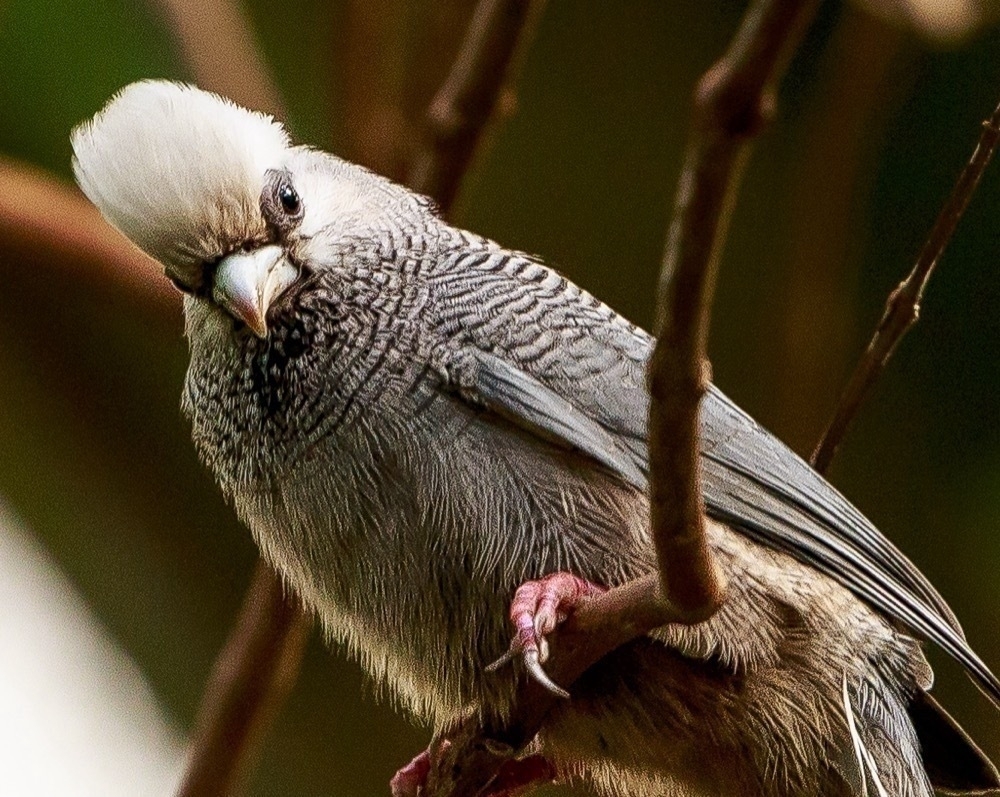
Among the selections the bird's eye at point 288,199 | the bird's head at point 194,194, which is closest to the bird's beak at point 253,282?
the bird's head at point 194,194

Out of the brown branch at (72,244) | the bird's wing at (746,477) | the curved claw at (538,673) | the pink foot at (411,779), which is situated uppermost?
the bird's wing at (746,477)

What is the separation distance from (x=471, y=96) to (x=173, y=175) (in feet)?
3.52

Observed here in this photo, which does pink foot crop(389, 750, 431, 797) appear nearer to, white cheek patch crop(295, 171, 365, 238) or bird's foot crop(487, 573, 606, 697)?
bird's foot crop(487, 573, 606, 697)

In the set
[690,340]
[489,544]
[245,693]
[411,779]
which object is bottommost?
[245,693]

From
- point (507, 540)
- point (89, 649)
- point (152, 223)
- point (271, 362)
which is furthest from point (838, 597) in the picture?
point (89, 649)

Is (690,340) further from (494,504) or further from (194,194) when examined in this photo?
(194,194)

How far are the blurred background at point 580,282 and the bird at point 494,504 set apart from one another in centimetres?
192

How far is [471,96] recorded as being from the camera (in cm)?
377

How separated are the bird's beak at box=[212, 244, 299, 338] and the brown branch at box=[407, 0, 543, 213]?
86cm

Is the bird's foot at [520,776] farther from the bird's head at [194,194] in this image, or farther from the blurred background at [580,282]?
the blurred background at [580,282]

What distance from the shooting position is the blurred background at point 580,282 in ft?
17.2

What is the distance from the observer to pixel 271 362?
3.03m

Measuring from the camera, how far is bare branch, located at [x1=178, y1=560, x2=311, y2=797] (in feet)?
12.2

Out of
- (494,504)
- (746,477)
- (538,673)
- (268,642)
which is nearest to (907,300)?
(746,477)
